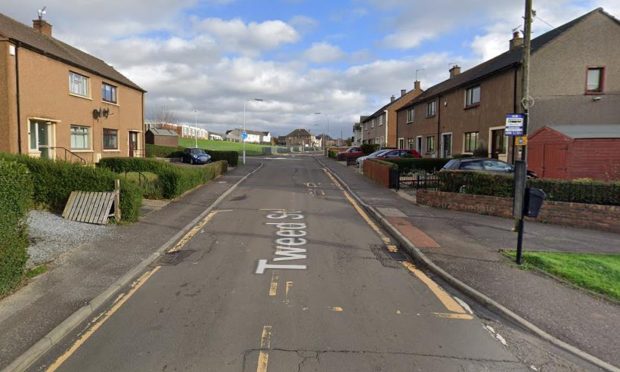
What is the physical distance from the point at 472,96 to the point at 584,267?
22.7 meters

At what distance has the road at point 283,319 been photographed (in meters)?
4.25

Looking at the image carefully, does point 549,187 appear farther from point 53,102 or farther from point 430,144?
point 430,144

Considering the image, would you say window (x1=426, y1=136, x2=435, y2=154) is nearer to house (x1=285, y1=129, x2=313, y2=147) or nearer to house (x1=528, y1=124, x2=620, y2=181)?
house (x1=528, y1=124, x2=620, y2=181)

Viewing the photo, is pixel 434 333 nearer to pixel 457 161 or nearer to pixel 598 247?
pixel 598 247

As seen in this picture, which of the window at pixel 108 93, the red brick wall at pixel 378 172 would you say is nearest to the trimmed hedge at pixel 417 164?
the red brick wall at pixel 378 172

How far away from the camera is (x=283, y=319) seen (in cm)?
524

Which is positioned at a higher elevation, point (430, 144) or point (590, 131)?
point (590, 131)

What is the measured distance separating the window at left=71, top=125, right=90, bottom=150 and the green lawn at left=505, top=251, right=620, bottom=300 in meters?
23.2

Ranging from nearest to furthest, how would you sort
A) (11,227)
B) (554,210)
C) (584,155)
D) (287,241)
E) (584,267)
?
(11,227) → (584,267) → (287,241) → (554,210) → (584,155)

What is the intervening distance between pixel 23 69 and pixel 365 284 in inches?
772

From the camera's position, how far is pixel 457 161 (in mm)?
18281

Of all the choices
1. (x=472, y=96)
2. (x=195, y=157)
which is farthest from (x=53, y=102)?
(x=472, y=96)

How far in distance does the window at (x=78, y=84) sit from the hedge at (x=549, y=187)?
2012 centimetres

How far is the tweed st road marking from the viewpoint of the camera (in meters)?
7.66
